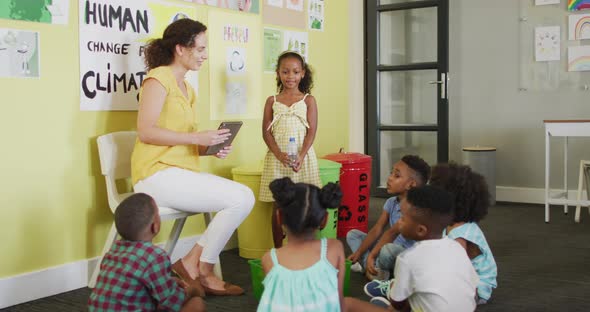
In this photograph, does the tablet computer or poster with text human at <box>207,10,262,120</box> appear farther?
poster with text human at <box>207,10,262,120</box>

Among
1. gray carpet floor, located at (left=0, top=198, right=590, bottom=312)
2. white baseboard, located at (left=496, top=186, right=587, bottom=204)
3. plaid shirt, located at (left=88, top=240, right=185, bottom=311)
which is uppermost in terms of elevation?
plaid shirt, located at (left=88, top=240, right=185, bottom=311)

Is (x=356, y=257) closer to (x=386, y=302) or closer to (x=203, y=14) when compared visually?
(x=386, y=302)

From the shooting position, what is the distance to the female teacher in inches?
112

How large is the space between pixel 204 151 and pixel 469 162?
313cm

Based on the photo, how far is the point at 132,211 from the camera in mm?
1993

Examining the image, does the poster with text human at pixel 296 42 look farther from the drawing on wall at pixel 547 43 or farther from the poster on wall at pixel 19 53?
the drawing on wall at pixel 547 43

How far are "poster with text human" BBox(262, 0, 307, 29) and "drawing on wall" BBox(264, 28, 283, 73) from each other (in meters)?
0.06

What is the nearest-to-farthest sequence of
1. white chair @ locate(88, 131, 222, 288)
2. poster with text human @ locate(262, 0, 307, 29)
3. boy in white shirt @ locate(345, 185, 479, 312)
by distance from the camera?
boy in white shirt @ locate(345, 185, 479, 312) → white chair @ locate(88, 131, 222, 288) → poster with text human @ locate(262, 0, 307, 29)

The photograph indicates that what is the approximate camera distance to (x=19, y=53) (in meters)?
2.79

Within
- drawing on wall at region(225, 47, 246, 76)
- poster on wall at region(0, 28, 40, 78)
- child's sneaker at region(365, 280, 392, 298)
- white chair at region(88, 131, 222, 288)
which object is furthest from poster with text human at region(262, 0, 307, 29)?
child's sneaker at region(365, 280, 392, 298)

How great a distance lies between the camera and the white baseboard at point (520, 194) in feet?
18.7

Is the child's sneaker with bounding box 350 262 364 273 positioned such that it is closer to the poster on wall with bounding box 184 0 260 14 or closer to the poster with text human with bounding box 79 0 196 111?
the poster with text human with bounding box 79 0 196 111

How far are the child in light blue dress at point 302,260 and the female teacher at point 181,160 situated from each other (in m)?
0.87

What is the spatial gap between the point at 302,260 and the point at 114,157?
1378 millimetres
